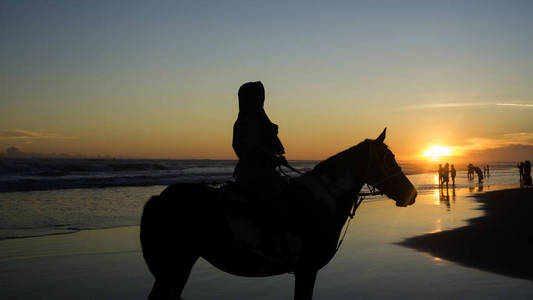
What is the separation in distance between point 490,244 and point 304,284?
329 inches

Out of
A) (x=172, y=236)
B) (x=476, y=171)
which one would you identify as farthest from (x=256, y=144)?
(x=476, y=171)

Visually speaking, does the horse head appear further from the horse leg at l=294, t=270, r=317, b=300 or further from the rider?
the horse leg at l=294, t=270, r=317, b=300

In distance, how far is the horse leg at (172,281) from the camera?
14.0ft

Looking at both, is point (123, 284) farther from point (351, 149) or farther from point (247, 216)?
point (351, 149)

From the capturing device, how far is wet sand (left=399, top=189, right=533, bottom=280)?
8.69 meters

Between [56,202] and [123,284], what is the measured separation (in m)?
16.2

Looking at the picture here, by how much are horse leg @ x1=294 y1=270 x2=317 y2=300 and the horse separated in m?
0.01

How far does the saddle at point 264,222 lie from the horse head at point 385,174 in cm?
113

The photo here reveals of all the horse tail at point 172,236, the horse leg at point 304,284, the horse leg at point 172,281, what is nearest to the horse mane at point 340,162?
the horse leg at point 304,284

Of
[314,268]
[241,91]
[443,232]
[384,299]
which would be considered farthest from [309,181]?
[443,232]

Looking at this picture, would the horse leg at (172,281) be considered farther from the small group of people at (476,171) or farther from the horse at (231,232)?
the small group of people at (476,171)

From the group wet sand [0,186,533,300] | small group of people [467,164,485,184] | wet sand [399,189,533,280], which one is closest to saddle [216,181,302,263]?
wet sand [0,186,533,300]

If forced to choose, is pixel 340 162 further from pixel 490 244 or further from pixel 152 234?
pixel 490 244

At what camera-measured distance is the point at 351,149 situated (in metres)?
4.85
